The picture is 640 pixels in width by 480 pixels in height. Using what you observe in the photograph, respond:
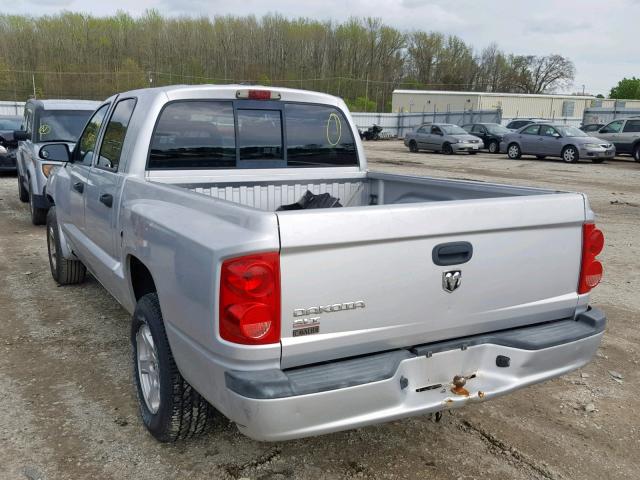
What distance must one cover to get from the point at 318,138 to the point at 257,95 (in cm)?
64

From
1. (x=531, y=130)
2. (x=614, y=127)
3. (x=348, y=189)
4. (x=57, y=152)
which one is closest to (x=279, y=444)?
(x=348, y=189)

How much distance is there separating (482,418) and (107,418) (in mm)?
2246

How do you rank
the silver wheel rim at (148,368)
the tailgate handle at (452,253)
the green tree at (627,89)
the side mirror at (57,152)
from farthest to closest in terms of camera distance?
the green tree at (627,89) < the side mirror at (57,152) < the silver wheel rim at (148,368) < the tailgate handle at (452,253)

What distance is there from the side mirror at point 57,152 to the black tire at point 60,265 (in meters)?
0.86

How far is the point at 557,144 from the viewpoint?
22.3 m

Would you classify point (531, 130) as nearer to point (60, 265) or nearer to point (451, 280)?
point (60, 265)

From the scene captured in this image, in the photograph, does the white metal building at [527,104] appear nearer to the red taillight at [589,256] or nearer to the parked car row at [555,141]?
the parked car row at [555,141]

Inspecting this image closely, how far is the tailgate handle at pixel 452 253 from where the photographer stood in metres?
2.52

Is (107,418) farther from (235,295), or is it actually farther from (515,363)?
(515,363)

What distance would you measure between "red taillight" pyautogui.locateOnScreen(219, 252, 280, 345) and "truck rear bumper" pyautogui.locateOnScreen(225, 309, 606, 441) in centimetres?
17

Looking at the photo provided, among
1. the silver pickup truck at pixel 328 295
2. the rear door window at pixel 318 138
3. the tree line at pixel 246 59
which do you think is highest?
the tree line at pixel 246 59

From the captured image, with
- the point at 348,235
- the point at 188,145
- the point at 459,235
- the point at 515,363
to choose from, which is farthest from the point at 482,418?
the point at 188,145

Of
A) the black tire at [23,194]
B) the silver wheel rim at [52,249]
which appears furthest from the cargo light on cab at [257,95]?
the black tire at [23,194]

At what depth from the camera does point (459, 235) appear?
2559mm
